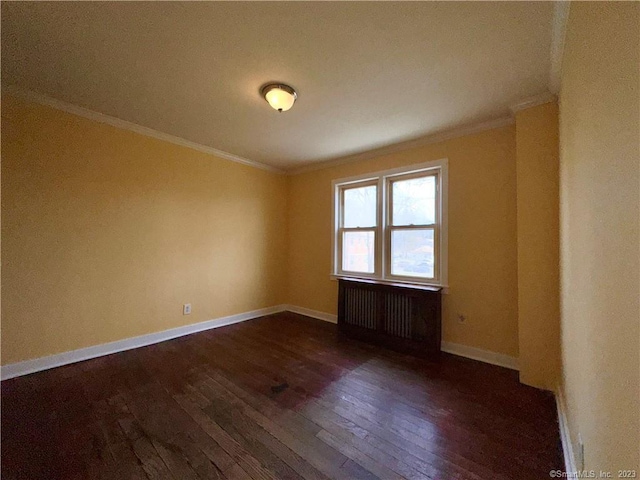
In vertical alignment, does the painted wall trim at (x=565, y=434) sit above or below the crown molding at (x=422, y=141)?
below

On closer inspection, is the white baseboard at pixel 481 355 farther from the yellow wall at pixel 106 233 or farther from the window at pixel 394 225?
the yellow wall at pixel 106 233

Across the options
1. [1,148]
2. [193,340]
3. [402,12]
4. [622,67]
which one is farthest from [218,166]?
[622,67]

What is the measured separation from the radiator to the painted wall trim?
993 mm

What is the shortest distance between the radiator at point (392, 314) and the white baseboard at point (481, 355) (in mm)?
233

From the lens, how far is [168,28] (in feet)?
4.97

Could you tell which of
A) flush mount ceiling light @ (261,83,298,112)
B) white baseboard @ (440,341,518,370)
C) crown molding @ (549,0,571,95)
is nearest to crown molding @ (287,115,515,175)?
crown molding @ (549,0,571,95)

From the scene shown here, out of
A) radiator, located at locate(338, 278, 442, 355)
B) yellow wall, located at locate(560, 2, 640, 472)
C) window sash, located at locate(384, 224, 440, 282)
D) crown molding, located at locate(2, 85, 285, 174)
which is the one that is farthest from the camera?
window sash, located at locate(384, 224, 440, 282)

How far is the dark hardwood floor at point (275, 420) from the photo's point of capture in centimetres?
134

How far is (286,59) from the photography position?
1.75 meters

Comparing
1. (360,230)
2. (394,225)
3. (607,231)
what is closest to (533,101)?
(394,225)

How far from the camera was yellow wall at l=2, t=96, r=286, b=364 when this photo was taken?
220cm

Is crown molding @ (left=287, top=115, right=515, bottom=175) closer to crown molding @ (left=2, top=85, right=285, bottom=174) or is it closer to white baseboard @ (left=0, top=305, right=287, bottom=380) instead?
crown molding @ (left=2, top=85, right=285, bottom=174)

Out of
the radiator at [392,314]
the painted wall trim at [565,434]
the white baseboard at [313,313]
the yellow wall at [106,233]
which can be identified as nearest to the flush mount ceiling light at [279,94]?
the yellow wall at [106,233]

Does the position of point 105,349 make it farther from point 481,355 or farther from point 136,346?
point 481,355
